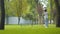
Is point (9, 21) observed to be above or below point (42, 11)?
below

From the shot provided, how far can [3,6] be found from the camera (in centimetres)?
335

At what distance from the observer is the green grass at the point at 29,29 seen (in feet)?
10.7

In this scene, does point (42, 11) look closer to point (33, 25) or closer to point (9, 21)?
point (33, 25)

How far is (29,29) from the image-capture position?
3.38 m

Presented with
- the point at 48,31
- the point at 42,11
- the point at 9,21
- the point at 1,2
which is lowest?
the point at 48,31

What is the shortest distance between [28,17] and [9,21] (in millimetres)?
489

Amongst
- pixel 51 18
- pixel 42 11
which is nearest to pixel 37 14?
pixel 42 11

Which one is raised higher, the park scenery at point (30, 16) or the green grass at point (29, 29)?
the park scenery at point (30, 16)

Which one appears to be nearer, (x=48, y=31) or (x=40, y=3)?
(x=48, y=31)

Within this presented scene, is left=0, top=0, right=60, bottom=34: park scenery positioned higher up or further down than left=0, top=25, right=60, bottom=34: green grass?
higher up

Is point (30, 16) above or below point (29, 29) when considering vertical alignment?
above

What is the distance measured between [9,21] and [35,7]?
0.73m

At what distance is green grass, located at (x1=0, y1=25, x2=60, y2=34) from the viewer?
3.27 meters

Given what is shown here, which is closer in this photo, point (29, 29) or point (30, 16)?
point (29, 29)
